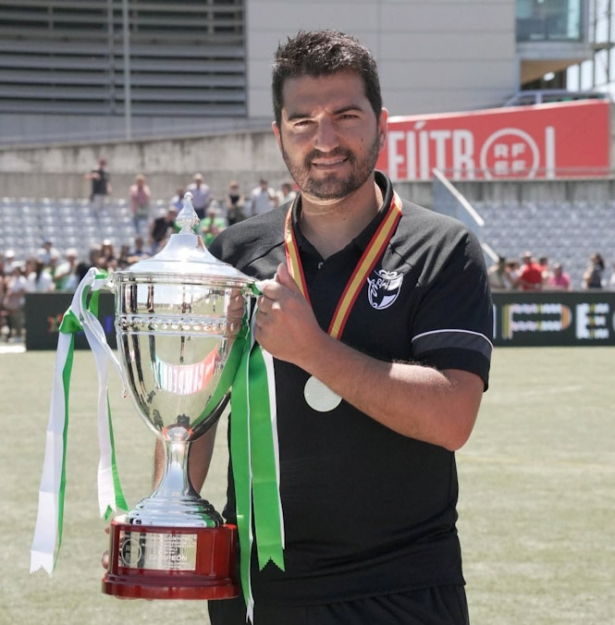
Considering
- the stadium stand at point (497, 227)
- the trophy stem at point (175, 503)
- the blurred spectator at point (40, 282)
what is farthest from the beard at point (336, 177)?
the stadium stand at point (497, 227)

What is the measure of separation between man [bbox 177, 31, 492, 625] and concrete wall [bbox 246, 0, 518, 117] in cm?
3776

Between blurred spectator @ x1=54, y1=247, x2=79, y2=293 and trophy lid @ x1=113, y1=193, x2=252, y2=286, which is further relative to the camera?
blurred spectator @ x1=54, y1=247, x2=79, y2=293

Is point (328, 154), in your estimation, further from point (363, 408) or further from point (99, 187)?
point (99, 187)

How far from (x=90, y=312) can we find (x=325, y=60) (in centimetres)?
73

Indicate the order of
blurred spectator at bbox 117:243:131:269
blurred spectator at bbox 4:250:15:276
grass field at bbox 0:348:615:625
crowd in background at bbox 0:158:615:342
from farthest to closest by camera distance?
blurred spectator at bbox 4:250:15:276 < crowd in background at bbox 0:158:615:342 < blurred spectator at bbox 117:243:131:269 < grass field at bbox 0:348:615:625

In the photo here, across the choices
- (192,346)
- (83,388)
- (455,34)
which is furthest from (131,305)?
(455,34)

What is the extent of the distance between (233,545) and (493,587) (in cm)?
322

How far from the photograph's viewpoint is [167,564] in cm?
240

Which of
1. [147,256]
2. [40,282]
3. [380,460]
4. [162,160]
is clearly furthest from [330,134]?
[162,160]

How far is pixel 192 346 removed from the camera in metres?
2.45

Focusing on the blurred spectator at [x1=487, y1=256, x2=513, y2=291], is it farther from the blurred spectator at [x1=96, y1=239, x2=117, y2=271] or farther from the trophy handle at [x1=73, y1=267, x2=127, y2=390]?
the trophy handle at [x1=73, y1=267, x2=127, y2=390]

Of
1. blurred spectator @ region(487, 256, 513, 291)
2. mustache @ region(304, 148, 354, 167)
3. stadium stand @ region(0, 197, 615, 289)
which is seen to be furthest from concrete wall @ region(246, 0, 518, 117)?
mustache @ region(304, 148, 354, 167)

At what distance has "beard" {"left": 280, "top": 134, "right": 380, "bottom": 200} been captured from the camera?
8.30 ft

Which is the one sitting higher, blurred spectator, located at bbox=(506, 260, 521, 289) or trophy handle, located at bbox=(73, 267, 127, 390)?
trophy handle, located at bbox=(73, 267, 127, 390)
